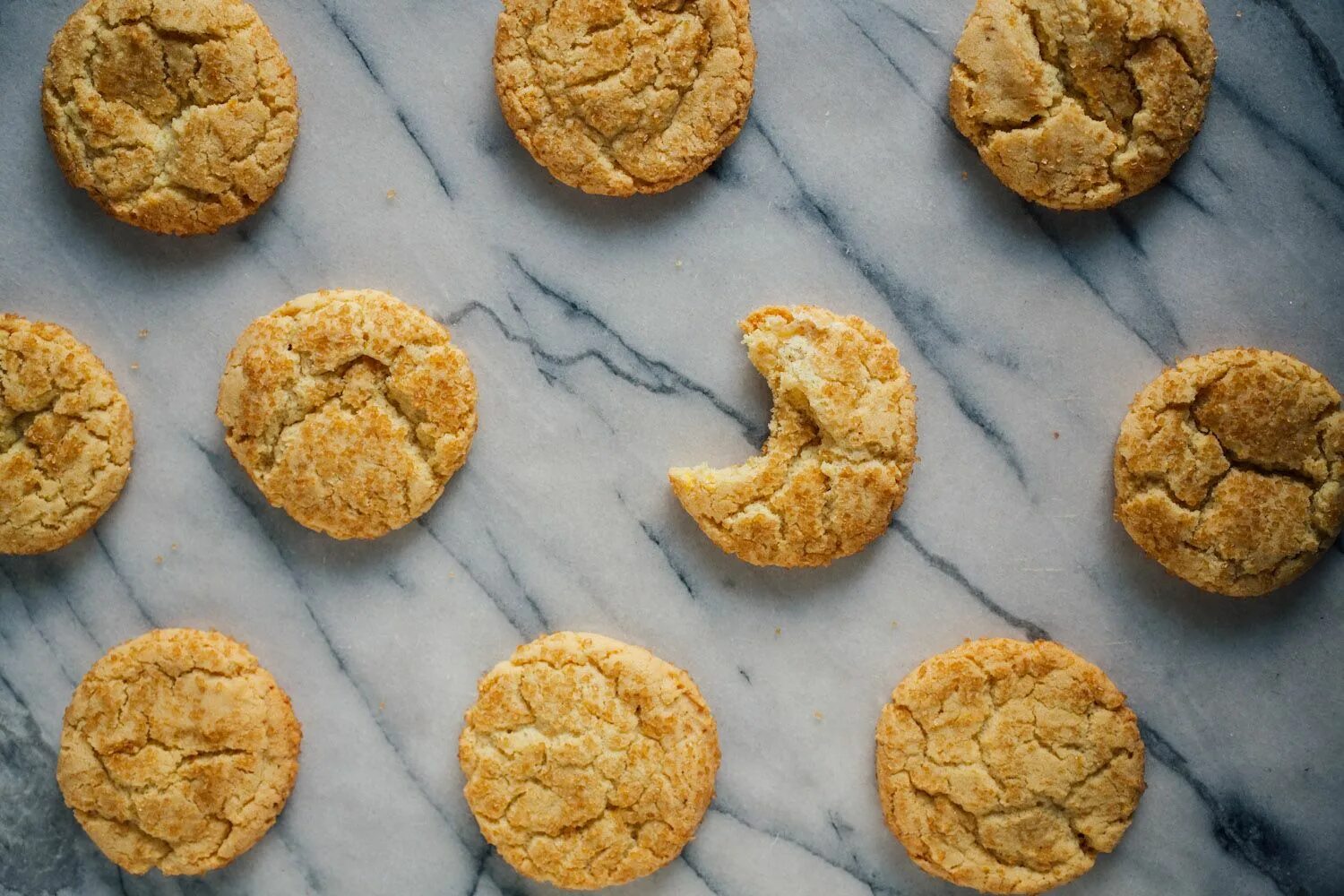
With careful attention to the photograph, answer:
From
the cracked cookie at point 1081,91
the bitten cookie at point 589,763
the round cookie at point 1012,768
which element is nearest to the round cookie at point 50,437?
the bitten cookie at point 589,763

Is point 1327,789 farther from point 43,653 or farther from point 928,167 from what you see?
A: point 43,653

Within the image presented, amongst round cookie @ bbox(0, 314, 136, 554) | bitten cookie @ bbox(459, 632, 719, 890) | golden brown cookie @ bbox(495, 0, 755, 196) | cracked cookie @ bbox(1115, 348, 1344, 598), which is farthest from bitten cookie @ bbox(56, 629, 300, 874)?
cracked cookie @ bbox(1115, 348, 1344, 598)

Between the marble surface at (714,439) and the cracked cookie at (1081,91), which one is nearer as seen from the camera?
the cracked cookie at (1081,91)

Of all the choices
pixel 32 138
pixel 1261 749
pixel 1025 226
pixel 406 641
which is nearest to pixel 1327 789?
pixel 1261 749

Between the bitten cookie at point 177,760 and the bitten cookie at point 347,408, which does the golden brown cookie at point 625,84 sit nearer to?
the bitten cookie at point 347,408

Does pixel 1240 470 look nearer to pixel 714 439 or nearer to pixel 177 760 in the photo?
pixel 714 439

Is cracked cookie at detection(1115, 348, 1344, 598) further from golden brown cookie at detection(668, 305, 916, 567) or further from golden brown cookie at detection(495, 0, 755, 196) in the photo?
golden brown cookie at detection(495, 0, 755, 196)

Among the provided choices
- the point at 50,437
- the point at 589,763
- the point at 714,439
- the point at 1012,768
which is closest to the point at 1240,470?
the point at 1012,768
